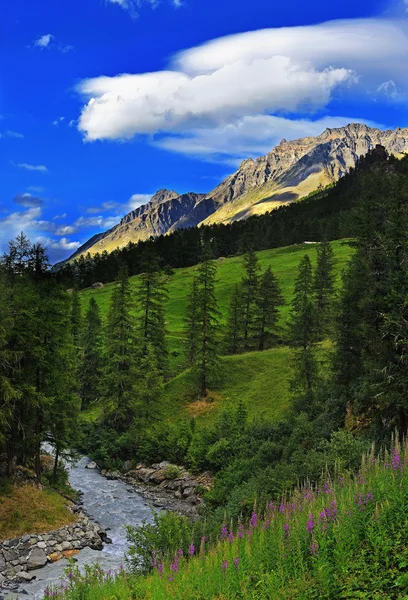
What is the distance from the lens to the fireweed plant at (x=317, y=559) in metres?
6.95

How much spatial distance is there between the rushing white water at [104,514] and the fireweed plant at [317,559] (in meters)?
9.61

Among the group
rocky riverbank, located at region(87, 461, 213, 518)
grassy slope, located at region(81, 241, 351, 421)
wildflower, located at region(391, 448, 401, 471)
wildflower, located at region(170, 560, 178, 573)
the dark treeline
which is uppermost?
the dark treeline

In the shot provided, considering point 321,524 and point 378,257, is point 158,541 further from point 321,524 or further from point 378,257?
point 378,257

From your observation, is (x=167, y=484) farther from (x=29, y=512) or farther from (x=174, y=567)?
(x=174, y=567)

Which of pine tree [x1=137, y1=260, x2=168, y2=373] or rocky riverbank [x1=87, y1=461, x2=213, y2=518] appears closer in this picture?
rocky riverbank [x1=87, y1=461, x2=213, y2=518]

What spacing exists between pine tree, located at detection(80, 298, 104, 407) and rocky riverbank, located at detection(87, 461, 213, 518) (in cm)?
2245

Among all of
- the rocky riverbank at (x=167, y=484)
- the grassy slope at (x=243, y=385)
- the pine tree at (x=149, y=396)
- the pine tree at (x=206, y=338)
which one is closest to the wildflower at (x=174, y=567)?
the rocky riverbank at (x=167, y=484)

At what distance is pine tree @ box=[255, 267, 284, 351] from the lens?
66.9 meters

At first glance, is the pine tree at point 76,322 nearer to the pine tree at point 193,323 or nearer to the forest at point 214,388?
the forest at point 214,388

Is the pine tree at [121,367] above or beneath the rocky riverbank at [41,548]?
above

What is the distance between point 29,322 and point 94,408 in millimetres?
36803

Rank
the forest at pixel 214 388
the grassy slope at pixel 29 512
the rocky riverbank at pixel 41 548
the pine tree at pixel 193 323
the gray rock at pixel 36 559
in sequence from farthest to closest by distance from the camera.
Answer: the pine tree at pixel 193 323 → the grassy slope at pixel 29 512 → the gray rock at pixel 36 559 → the rocky riverbank at pixel 41 548 → the forest at pixel 214 388

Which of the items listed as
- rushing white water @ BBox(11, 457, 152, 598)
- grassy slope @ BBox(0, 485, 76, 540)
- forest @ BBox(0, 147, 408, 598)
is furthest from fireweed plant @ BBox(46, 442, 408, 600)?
grassy slope @ BBox(0, 485, 76, 540)

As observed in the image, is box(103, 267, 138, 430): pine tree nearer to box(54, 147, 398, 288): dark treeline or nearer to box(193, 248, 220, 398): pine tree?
box(193, 248, 220, 398): pine tree
